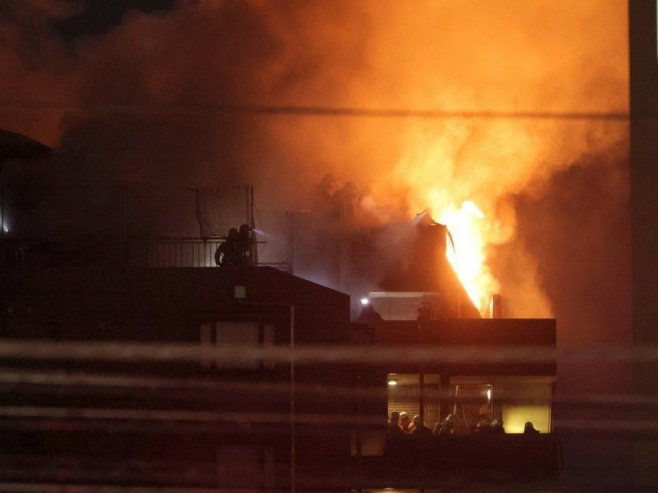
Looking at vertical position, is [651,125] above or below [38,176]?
below

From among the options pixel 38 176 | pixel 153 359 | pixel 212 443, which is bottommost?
pixel 212 443

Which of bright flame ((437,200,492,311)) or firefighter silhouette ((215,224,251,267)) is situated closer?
firefighter silhouette ((215,224,251,267))

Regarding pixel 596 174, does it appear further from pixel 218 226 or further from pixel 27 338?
pixel 27 338

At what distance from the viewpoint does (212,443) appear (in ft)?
35.4

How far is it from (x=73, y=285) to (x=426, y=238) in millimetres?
6297

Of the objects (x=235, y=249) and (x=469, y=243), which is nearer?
(x=235, y=249)

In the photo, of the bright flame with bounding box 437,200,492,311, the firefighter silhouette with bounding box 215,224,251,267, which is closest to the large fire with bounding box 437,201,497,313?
the bright flame with bounding box 437,200,492,311

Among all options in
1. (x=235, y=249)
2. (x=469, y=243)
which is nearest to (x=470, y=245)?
(x=469, y=243)

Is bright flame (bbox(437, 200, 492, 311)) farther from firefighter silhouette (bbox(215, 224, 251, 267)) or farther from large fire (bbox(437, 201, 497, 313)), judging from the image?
firefighter silhouette (bbox(215, 224, 251, 267))

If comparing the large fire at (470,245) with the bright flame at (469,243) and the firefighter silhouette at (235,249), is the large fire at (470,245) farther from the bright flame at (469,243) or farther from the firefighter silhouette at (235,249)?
the firefighter silhouette at (235,249)

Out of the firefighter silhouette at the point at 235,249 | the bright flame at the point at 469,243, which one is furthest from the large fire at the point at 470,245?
the firefighter silhouette at the point at 235,249

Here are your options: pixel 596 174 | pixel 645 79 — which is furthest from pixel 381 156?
pixel 645 79

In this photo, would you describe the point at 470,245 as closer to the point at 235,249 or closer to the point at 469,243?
the point at 469,243

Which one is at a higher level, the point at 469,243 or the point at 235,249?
the point at 469,243
